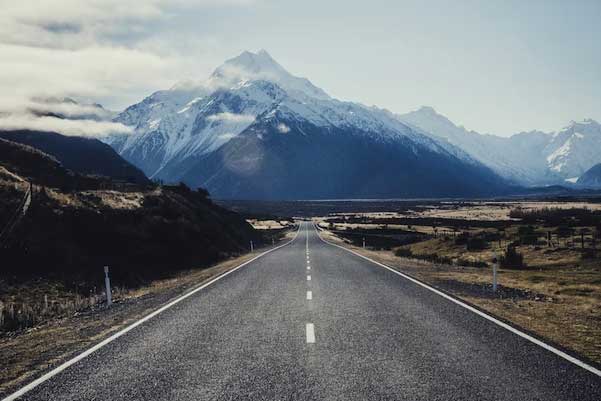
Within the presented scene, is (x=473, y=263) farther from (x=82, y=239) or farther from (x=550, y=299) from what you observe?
(x=82, y=239)

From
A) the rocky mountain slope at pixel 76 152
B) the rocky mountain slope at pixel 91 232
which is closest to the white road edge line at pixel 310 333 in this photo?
the rocky mountain slope at pixel 91 232

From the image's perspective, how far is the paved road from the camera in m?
6.80

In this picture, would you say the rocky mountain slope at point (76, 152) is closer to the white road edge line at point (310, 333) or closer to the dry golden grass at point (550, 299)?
the dry golden grass at point (550, 299)

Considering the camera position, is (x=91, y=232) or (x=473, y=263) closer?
(x=91, y=232)

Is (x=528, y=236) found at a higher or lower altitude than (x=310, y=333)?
lower

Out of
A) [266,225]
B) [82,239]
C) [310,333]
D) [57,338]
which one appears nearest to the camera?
[310,333]

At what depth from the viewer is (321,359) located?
27.1 feet

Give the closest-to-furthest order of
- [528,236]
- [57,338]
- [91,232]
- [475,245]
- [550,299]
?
[57,338] < [550,299] < [91,232] < [475,245] < [528,236]

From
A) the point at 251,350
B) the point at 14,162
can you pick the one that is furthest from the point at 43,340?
the point at 14,162

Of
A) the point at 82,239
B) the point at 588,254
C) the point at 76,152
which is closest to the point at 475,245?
the point at 588,254

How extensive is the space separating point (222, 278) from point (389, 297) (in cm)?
829

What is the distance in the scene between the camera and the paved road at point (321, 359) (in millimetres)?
6801

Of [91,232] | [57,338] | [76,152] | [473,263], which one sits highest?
[76,152]

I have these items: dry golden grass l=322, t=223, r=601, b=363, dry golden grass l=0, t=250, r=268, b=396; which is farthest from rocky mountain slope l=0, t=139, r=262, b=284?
dry golden grass l=322, t=223, r=601, b=363
